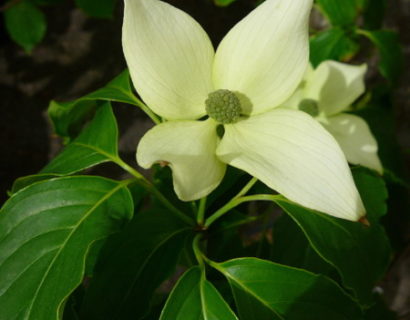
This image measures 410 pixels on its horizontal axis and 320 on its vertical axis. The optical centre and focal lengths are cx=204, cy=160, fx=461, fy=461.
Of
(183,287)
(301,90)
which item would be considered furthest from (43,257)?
(301,90)

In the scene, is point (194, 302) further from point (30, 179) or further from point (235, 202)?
point (30, 179)

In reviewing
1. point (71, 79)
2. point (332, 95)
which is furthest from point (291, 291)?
point (71, 79)

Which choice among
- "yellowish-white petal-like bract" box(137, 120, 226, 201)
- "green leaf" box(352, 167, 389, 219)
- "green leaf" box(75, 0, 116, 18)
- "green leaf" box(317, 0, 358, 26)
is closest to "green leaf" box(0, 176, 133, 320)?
"yellowish-white petal-like bract" box(137, 120, 226, 201)

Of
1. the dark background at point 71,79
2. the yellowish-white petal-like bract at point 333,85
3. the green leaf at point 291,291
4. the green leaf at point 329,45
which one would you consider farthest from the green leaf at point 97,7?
the green leaf at point 291,291

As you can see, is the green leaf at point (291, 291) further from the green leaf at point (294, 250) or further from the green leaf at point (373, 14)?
the green leaf at point (373, 14)

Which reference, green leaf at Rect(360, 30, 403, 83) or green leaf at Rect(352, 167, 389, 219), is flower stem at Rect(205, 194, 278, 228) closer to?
green leaf at Rect(352, 167, 389, 219)

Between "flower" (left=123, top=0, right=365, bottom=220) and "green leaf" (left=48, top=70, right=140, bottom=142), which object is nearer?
"flower" (left=123, top=0, right=365, bottom=220)
